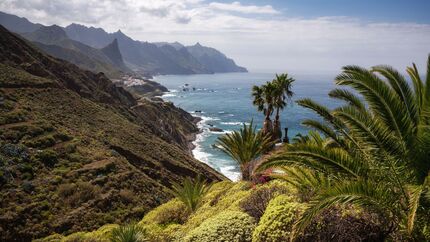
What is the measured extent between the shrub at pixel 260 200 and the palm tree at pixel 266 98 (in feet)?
59.3

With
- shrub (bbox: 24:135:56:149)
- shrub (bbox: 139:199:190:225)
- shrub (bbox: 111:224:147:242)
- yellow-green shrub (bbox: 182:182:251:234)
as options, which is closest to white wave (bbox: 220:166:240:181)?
shrub (bbox: 24:135:56:149)

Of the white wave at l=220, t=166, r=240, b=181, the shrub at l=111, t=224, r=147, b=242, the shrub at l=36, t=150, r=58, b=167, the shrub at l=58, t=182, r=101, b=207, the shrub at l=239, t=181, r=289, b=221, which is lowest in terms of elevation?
the white wave at l=220, t=166, r=240, b=181

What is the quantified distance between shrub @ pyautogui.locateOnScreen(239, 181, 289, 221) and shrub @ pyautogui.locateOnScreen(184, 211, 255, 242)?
1.42 ft

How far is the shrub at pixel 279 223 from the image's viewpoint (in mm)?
10320

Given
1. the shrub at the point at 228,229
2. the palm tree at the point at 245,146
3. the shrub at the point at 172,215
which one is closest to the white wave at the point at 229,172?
the palm tree at the point at 245,146

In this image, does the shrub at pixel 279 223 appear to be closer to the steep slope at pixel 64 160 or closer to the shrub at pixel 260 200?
the shrub at pixel 260 200

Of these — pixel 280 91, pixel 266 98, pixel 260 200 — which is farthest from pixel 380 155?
pixel 266 98

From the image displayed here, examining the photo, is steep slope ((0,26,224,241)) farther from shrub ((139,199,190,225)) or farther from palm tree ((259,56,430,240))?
palm tree ((259,56,430,240))

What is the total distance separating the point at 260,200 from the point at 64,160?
32.6 metres

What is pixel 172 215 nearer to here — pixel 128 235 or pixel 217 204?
pixel 217 204

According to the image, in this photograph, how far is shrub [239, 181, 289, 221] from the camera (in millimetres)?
12812

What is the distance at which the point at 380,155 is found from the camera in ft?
29.9

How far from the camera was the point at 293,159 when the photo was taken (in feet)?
33.8

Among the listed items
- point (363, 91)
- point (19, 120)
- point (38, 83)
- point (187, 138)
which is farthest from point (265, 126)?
point (187, 138)
